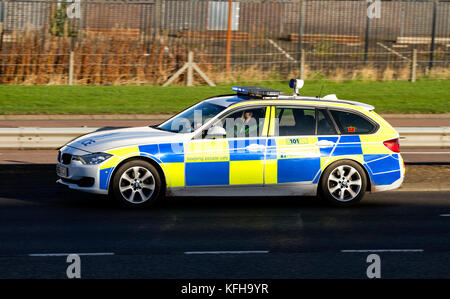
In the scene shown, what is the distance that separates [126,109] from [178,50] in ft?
21.5

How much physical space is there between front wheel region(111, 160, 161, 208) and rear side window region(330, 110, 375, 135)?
2.66m

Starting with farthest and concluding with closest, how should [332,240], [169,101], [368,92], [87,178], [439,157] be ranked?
[368,92]
[169,101]
[439,157]
[87,178]
[332,240]

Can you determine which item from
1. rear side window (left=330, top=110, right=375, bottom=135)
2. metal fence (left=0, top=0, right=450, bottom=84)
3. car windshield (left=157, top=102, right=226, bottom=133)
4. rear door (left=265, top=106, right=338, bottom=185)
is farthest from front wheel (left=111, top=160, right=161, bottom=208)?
metal fence (left=0, top=0, right=450, bottom=84)

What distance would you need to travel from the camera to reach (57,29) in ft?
100

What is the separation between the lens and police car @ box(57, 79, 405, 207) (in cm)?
1084

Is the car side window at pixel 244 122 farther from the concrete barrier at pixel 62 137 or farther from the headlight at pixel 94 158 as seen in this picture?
the concrete barrier at pixel 62 137

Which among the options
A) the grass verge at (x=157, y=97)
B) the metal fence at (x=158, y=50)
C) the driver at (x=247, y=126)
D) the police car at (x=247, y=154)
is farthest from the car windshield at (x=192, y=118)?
the metal fence at (x=158, y=50)

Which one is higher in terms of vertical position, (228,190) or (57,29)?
(57,29)

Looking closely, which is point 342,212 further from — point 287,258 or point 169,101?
point 169,101

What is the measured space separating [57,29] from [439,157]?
17935mm

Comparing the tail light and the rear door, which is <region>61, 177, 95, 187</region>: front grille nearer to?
the rear door
